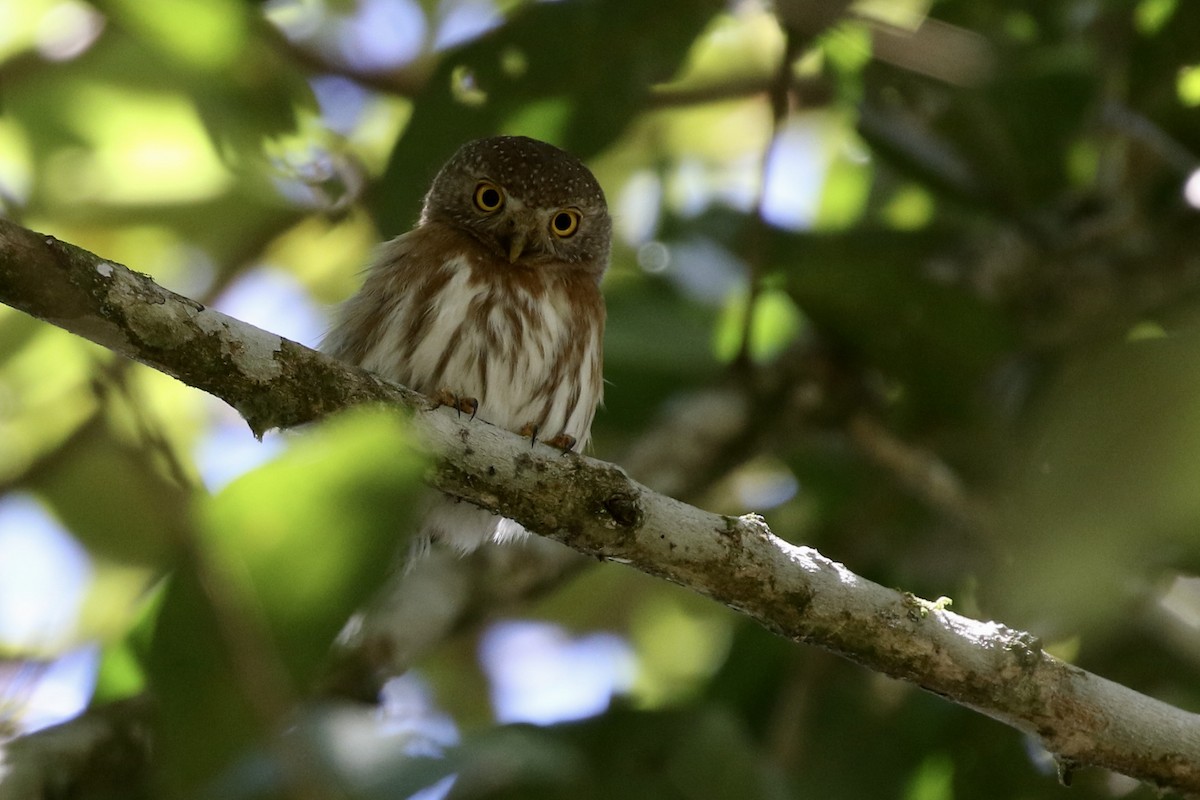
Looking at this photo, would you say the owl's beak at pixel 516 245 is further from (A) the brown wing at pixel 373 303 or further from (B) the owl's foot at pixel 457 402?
(B) the owl's foot at pixel 457 402

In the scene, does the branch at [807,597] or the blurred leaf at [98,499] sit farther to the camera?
the blurred leaf at [98,499]

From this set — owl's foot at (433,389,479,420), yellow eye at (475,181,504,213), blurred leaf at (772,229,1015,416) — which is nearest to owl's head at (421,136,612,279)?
yellow eye at (475,181,504,213)

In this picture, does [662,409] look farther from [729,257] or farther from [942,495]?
[942,495]

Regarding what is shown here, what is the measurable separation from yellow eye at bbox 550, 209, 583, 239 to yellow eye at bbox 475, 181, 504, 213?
232mm

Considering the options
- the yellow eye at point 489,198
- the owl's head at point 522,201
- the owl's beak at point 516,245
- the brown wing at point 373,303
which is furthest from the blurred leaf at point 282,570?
the yellow eye at point 489,198

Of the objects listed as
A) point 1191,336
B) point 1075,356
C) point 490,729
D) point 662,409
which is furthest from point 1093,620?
point 662,409

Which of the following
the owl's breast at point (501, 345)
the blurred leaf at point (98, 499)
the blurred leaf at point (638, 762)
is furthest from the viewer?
the blurred leaf at point (98, 499)

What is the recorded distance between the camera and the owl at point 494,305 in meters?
4.82

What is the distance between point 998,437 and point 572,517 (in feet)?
10.0

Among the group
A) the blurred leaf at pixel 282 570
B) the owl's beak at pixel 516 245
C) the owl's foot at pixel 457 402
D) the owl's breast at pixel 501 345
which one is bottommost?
the blurred leaf at pixel 282 570

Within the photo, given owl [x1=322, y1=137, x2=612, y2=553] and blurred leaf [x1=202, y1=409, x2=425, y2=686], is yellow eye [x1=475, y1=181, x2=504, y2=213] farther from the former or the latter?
blurred leaf [x1=202, y1=409, x2=425, y2=686]

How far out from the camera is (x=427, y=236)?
17.3 ft

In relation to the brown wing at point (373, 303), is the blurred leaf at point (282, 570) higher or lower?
lower

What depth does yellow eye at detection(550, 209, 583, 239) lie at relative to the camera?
5.70 metres
